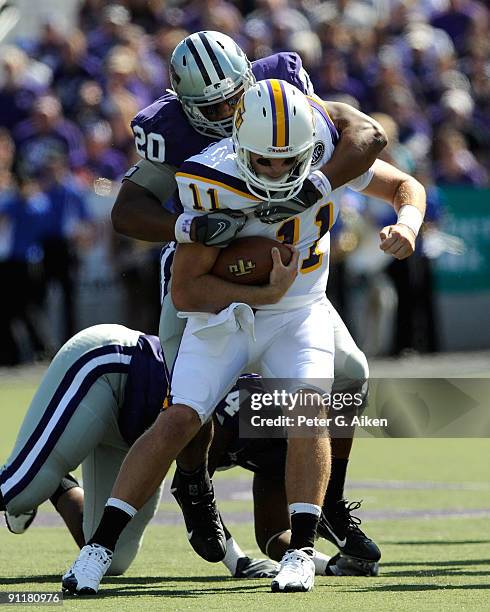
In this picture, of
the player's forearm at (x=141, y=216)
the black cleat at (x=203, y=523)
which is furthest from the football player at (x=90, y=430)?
the player's forearm at (x=141, y=216)

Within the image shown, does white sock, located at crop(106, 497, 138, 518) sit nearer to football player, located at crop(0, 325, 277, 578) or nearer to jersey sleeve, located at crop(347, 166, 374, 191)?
football player, located at crop(0, 325, 277, 578)

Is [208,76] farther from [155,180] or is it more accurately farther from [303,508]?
[303,508]

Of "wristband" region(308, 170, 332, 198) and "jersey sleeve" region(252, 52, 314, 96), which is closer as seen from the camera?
"wristband" region(308, 170, 332, 198)

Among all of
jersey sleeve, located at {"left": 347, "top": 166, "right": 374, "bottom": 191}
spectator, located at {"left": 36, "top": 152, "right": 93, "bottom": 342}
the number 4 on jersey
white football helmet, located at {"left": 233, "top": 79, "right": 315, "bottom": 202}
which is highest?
white football helmet, located at {"left": 233, "top": 79, "right": 315, "bottom": 202}

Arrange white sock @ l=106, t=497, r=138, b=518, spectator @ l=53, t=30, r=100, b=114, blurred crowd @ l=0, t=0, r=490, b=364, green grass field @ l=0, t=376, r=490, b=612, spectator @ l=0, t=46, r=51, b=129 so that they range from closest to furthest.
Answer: green grass field @ l=0, t=376, r=490, b=612 < white sock @ l=106, t=497, r=138, b=518 < blurred crowd @ l=0, t=0, r=490, b=364 < spectator @ l=0, t=46, r=51, b=129 < spectator @ l=53, t=30, r=100, b=114

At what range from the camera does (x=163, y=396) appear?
573 centimetres

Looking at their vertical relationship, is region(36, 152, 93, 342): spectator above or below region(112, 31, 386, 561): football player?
below

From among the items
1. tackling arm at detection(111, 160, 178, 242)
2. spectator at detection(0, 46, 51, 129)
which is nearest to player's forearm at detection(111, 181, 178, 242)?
tackling arm at detection(111, 160, 178, 242)

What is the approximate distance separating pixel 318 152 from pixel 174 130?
1.96 ft

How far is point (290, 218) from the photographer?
5410 millimetres

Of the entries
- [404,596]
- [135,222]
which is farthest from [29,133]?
[404,596]

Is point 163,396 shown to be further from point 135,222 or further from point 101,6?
point 101,6

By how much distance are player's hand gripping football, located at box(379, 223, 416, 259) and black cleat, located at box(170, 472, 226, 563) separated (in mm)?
1119

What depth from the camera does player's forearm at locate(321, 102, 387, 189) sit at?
550 cm
